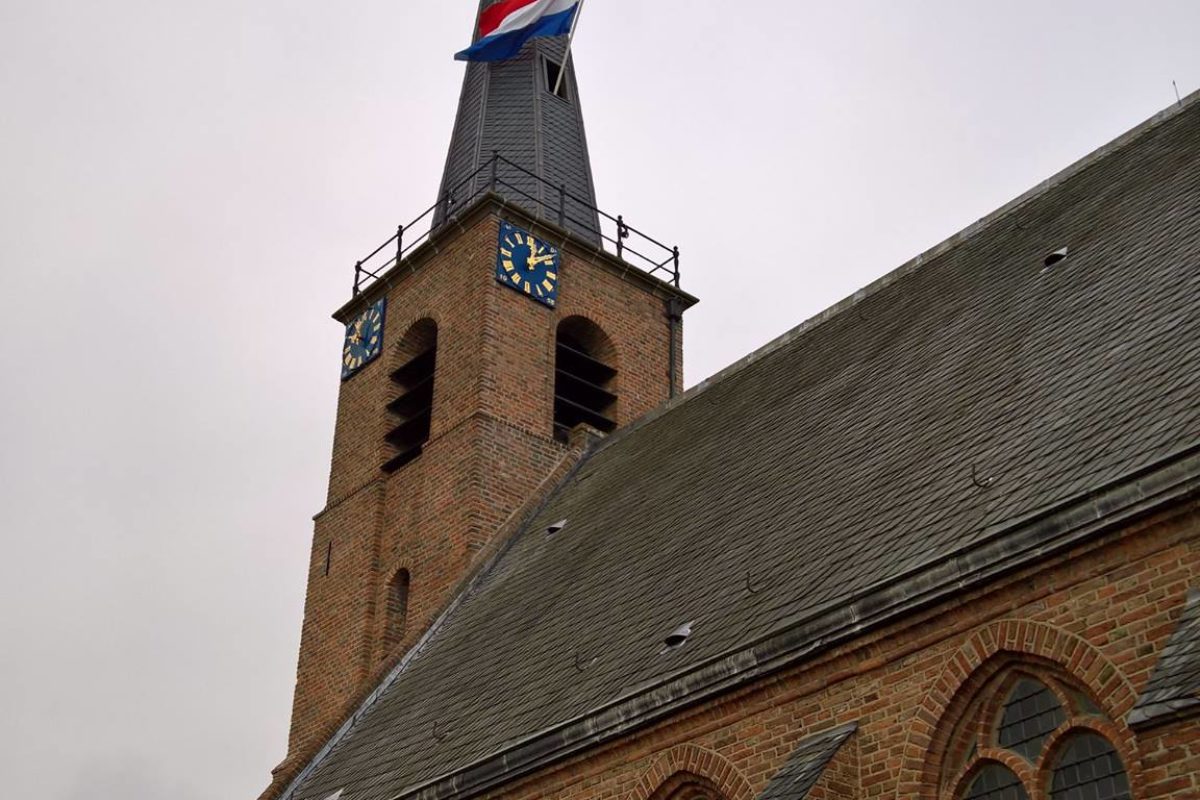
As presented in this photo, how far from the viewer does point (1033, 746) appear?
9688 mm

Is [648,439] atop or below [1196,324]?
atop

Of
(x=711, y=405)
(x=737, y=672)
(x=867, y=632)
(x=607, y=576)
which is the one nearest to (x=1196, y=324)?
(x=867, y=632)

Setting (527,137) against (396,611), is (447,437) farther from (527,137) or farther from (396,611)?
(527,137)

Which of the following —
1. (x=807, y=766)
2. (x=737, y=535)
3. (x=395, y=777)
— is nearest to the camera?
(x=807, y=766)

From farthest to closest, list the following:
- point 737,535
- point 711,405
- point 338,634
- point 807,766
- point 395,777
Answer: point 338,634 → point 711,405 → point 395,777 → point 737,535 → point 807,766

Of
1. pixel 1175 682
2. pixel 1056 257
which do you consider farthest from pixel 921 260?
pixel 1175 682

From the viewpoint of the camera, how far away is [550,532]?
19578 mm

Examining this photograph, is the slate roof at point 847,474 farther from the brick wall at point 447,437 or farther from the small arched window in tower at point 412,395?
the small arched window in tower at point 412,395

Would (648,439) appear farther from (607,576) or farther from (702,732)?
(702,732)

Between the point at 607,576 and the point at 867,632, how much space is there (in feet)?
18.5

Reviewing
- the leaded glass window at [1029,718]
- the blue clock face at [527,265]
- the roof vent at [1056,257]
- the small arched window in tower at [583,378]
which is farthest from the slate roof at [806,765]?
the blue clock face at [527,265]

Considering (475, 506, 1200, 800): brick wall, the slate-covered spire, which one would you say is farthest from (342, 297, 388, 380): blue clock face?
(475, 506, 1200, 800): brick wall

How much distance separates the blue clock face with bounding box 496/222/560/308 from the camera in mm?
23219

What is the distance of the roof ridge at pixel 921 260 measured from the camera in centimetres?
1577
